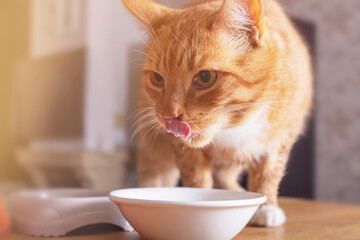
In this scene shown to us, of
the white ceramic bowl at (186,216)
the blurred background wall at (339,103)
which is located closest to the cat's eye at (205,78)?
the white ceramic bowl at (186,216)

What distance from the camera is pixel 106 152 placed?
1.93m

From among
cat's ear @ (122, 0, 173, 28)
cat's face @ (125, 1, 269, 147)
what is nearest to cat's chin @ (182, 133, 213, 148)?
cat's face @ (125, 1, 269, 147)

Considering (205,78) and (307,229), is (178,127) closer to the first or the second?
(205,78)

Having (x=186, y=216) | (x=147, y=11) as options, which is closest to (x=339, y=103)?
(x=147, y=11)

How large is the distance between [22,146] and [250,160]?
0.66 meters

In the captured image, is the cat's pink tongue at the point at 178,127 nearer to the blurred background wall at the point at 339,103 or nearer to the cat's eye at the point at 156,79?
the cat's eye at the point at 156,79

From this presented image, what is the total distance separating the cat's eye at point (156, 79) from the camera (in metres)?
0.89

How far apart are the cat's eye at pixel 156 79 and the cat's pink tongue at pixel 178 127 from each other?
128mm

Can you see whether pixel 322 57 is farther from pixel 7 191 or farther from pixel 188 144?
pixel 7 191

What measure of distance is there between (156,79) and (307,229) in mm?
439

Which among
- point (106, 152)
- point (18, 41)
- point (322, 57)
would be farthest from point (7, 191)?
point (322, 57)

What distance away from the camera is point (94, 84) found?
186 cm

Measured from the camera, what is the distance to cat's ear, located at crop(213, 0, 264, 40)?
770mm

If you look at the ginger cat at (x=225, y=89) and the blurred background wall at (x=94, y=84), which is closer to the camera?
the ginger cat at (x=225, y=89)
